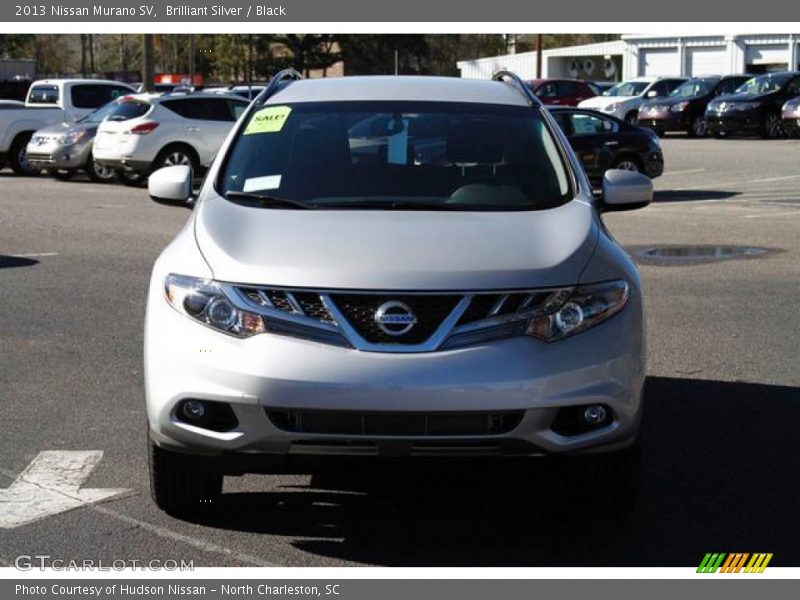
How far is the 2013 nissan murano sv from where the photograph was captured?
4738 millimetres

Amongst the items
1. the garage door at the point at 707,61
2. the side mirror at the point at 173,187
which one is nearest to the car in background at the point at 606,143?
the side mirror at the point at 173,187

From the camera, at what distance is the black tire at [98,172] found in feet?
77.3

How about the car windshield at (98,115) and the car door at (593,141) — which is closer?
the car door at (593,141)

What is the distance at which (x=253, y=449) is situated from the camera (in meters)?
4.84

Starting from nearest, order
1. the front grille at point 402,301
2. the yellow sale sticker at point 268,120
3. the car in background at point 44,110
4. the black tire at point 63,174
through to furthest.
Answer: the front grille at point 402,301 < the yellow sale sticker at point 268,120 < the black tire at point 63,174 < the car in background at point 44,110

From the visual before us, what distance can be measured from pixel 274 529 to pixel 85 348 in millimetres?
3919

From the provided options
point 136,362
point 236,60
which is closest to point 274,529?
point 136,362

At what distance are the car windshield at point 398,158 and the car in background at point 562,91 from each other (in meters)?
36.3

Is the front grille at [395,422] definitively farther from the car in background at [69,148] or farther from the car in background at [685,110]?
the car in background at [685,110]

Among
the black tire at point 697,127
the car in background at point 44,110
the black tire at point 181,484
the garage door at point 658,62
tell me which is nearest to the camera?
the black tire at point 181,484

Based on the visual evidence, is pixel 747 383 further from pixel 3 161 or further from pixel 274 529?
pixel 3 161

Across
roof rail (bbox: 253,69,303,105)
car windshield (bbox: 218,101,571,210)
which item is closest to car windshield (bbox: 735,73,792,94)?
roof rail (bbox: 253,69,303,105)

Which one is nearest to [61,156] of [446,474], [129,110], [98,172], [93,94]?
[98,172]

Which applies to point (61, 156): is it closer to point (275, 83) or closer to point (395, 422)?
point (275, 83)
